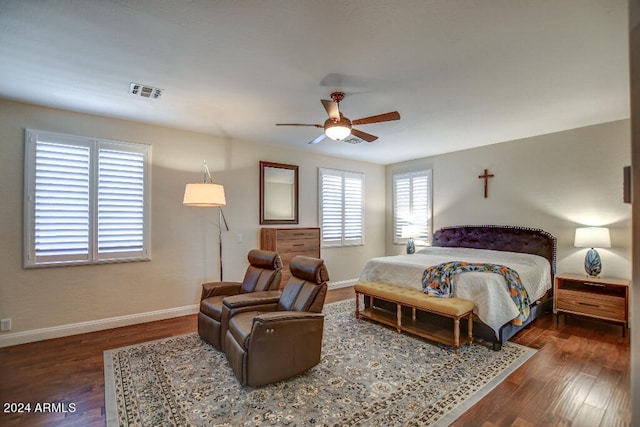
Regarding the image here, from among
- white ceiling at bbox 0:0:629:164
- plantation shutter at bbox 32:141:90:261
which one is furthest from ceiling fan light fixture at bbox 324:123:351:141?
plantation shutter at bbox 32:141:90:261

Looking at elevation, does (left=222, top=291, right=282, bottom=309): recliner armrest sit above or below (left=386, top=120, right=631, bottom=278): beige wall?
below

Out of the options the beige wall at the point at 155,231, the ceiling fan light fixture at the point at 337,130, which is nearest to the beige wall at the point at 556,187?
the beige wall at the point at 155,231

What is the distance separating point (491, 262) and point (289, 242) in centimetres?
304

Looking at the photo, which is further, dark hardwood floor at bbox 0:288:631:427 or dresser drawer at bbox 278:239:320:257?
dresser drawer at bbox 278:239:320:257

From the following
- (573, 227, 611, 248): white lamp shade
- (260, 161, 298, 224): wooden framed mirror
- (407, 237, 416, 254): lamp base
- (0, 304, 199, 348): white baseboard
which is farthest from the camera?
(407, 237, 416, 254): lamp base

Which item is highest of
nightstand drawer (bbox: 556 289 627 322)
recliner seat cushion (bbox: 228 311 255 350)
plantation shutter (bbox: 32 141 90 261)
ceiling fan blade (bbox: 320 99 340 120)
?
ceiling fan blade (bbox: 320 99 340 120)

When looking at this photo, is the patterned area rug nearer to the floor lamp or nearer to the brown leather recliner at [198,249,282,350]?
the brown leather recliner at [198,249,282,350]

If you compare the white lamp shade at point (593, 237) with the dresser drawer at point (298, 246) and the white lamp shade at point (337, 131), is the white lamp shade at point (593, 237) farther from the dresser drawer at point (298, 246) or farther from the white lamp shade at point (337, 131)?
the dresser drawer at point (298, 246)

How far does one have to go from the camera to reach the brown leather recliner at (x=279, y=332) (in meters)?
2.39

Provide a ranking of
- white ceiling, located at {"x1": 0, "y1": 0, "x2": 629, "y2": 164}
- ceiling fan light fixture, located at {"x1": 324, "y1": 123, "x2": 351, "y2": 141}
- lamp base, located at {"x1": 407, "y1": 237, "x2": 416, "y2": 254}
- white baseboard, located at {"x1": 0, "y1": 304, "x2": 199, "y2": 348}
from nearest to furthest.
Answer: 1. white ceiling, located at {"x1": 0, "y1": 0, "x2": 629, "y2": 164}
2. ceiling fan light fixture, located at {"x1": 324, "y1": 123, "x2": 351, "y2": 141}
3. white baseboard, located at {"x1": 0, "y1": 304, "x2": 199, "y2": 348}
4. lamp base, located at {"x1": 407, "y1": 237, "x2": 416, "y2": 254}

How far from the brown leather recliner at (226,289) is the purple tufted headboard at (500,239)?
347 centimetres

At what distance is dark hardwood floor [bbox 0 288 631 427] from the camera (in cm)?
211

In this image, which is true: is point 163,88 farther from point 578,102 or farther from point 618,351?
point 618,351

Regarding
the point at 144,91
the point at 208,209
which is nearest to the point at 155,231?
the point at 208,209
